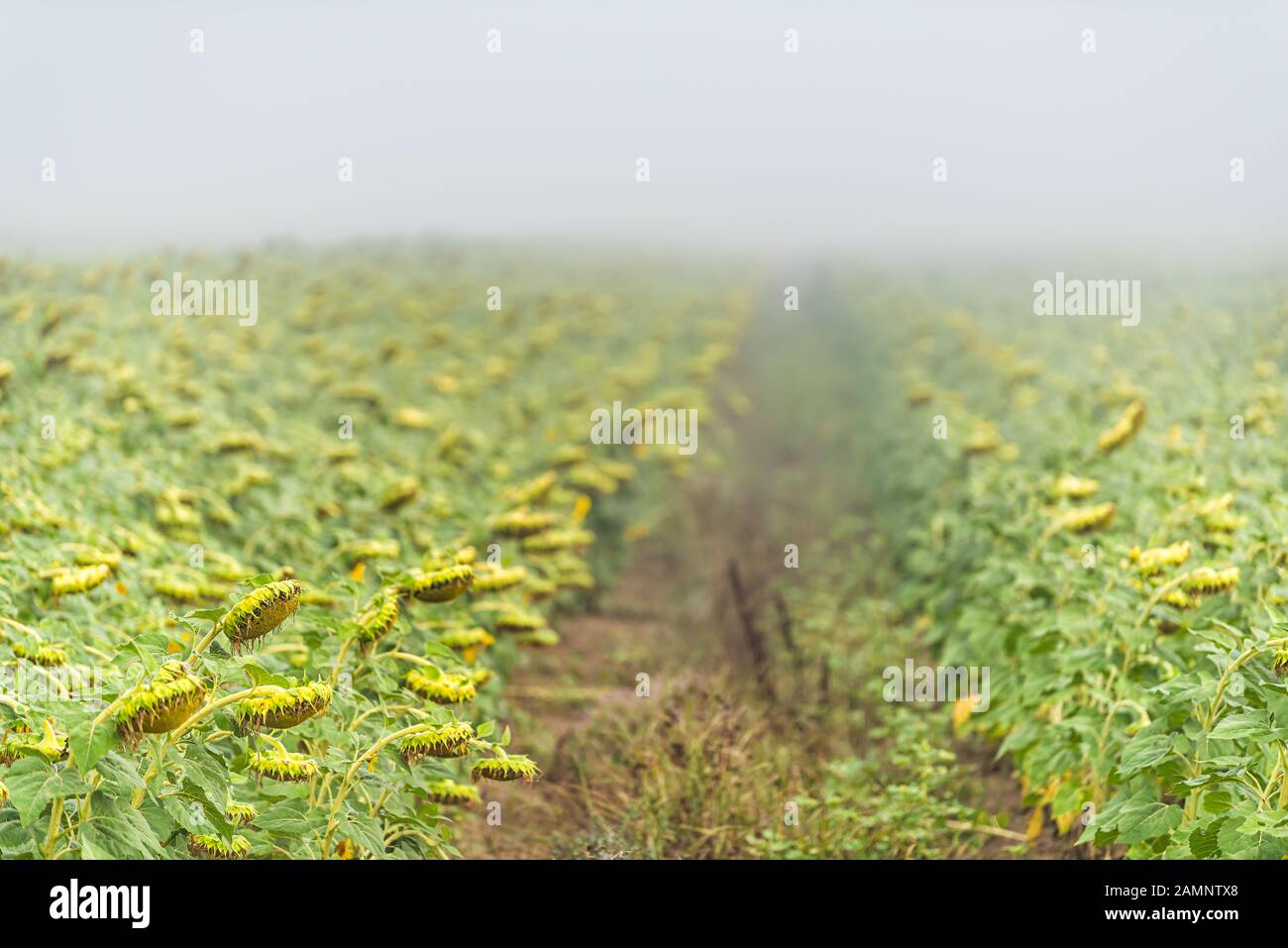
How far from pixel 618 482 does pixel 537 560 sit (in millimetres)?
3253

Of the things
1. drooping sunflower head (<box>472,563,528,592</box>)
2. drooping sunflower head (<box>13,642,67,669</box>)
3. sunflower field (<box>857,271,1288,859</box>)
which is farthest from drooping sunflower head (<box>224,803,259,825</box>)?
sunflower field (<box>857,271,1288,859</box>)

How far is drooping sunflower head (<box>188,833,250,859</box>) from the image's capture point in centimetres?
299

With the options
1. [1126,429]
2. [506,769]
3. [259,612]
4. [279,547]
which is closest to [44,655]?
[259,612]

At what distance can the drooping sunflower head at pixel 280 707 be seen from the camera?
2.82 meters

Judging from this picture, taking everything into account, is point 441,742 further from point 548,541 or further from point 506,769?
point 548,541

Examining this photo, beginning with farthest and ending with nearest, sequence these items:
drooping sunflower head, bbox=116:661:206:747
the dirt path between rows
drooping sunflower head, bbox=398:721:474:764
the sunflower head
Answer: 1. the sunflower head
2. the dirt path between rows
3. drooping sunflower head, bbox=398:721:474:764
4. drooping sunflower head, bbox=116:661:206:747

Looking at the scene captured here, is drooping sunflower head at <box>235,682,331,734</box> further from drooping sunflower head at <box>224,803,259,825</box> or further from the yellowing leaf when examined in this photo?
the yellowing leaf

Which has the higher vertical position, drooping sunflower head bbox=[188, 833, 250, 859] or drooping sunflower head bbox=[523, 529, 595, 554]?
drooping sunflower head bbox=[523, 529, 595, 554]

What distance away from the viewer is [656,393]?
12336 mm

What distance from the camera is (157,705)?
2666 millimetres

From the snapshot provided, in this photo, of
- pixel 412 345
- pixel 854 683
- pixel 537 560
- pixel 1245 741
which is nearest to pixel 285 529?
pixel 537 560

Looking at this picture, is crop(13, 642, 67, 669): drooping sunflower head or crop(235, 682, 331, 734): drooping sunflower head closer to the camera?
crop(235, 682, 331, 734): drooping sunflower head

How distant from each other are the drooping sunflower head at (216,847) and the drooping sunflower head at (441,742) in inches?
17.8

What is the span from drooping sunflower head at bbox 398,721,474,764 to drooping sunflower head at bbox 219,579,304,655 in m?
0.49
